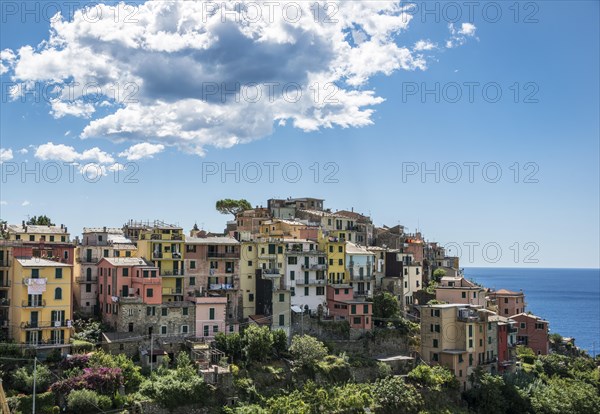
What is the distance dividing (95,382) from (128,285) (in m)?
12.6

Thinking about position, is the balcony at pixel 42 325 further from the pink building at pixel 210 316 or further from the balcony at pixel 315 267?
the balcony at pixel 315 267

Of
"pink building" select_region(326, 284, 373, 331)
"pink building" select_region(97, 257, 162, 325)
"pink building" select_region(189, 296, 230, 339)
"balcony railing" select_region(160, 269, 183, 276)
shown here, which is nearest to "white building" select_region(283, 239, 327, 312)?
"pink building" select_region(326, 284, 373, 331)

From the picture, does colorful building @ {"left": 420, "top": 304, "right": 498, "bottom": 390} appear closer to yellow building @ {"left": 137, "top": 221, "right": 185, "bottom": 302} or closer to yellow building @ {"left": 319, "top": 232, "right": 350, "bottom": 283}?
yellow building @ {"left": 319, "top": 232, "right": 350, "bottom": 283}

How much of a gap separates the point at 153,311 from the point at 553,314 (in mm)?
157680

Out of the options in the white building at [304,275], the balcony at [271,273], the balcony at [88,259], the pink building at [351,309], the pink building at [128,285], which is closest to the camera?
the pink building at [128,285]

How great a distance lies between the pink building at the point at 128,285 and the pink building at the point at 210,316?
400cm

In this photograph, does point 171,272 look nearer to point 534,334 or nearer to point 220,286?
point 220,286

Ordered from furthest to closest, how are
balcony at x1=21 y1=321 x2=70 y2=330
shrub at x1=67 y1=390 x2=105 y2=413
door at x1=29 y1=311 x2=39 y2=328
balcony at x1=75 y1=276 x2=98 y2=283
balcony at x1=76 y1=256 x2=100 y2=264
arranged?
balcony at x1=76 y1=256 x2=100 y2=264
balcony at x1=75 y1=276 x2=98 y2=283
door at x1=29 y1=311 x2=39 y2=328
balcony at x1=21 y1=321 x2=70 y2=330
shrub at x1=67 y1=390 x2=105 y2=413

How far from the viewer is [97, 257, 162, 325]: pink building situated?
6022cm

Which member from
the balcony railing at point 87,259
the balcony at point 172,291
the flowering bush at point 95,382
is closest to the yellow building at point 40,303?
the flowering bush at point 95,382

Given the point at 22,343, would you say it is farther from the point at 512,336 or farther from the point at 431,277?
the point at 431,277

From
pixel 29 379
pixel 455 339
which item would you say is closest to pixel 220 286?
pixel 29 379

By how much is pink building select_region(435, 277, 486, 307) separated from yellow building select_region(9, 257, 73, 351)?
45563 mm

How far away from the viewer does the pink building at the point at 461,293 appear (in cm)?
8006
